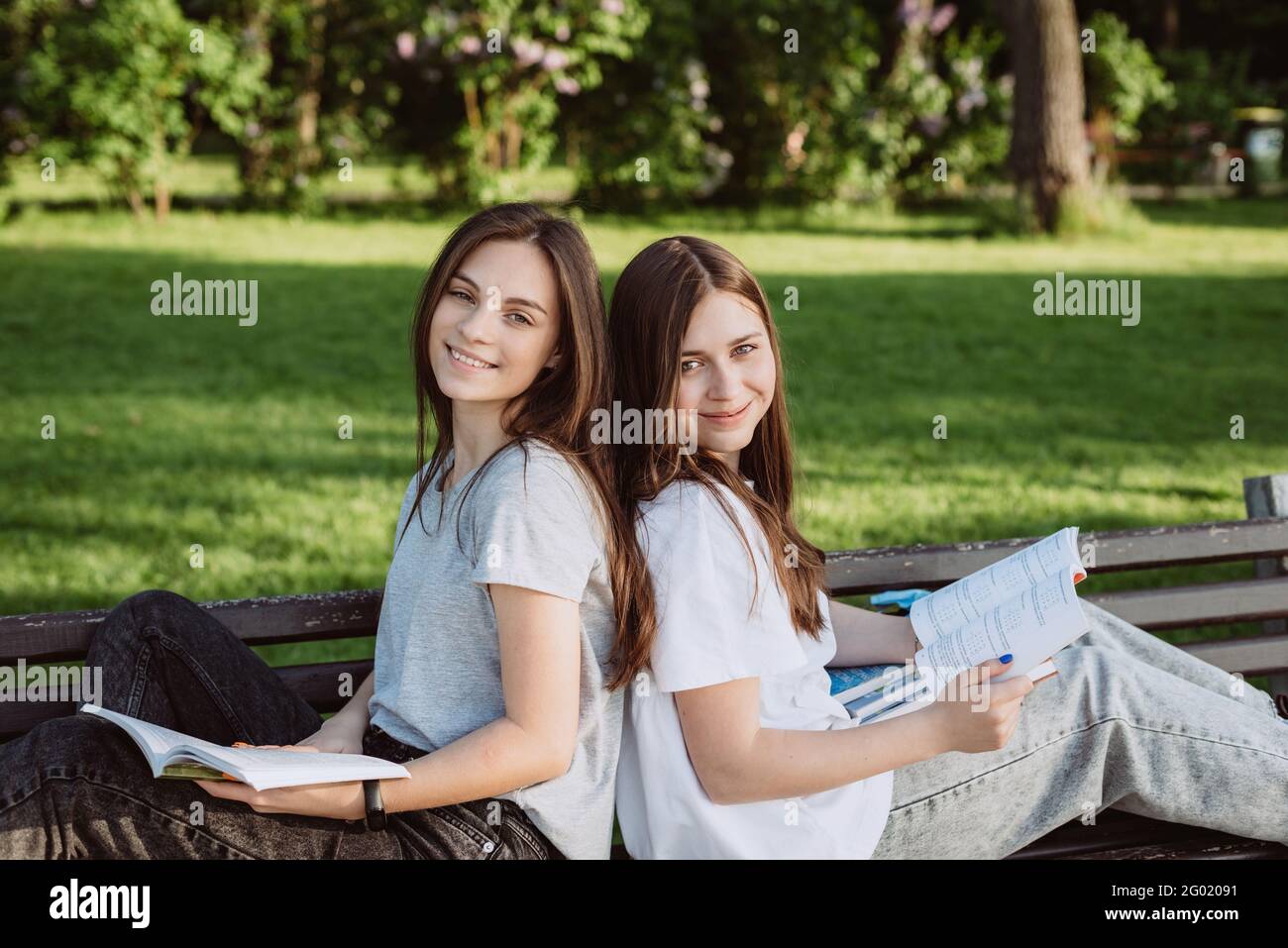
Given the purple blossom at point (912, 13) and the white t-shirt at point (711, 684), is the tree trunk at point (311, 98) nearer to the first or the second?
the purple blossom at point (912, 13)

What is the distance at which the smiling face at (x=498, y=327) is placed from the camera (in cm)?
223

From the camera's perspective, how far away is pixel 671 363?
7.54 ft

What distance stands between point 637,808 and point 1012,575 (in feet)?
2.59

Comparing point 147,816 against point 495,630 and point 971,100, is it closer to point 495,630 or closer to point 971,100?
point 495,630

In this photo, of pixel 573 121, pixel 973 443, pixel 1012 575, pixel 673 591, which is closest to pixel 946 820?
pixel 1012 575

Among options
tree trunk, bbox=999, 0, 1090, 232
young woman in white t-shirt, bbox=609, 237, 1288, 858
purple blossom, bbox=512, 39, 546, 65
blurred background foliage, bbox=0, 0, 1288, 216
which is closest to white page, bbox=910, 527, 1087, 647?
young woman in white t-shirt, bbox=609, 237, 1288, 858

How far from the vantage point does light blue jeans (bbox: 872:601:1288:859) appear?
2354 mm

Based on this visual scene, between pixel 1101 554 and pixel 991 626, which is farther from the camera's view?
pixel 1101 554

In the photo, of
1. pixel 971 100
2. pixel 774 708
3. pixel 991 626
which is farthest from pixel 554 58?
pixel 774 708

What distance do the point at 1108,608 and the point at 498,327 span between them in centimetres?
162

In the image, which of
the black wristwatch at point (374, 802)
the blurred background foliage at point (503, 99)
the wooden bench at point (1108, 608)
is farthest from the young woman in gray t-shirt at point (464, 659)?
the blurred background foliage at point (503, 99)

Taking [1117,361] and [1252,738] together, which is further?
A: [1117,361]

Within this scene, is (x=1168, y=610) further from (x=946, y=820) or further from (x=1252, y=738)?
(x=946, y=820)
